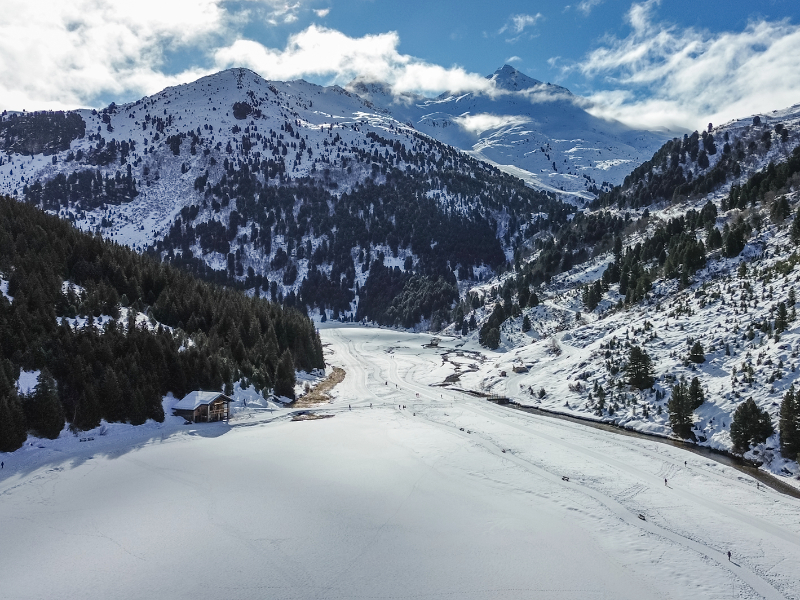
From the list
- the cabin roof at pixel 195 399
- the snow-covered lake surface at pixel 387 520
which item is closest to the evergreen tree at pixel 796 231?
the snow-covered lake surface at pixel 387 520

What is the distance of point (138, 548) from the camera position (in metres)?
24.9

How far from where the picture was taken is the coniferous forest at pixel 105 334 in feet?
149

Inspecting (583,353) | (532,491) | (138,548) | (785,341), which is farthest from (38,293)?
(785,341)

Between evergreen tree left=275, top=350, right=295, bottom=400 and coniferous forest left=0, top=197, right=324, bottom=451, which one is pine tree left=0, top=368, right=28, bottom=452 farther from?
evergreen tree left=275, top=350, right=295, bottom=400

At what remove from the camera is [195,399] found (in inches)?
2039

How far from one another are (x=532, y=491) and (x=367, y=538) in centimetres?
1389

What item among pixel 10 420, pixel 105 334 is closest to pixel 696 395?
pixel 10 420

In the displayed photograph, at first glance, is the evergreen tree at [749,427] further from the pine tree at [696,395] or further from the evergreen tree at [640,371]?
the evergreen tree at [640,371]

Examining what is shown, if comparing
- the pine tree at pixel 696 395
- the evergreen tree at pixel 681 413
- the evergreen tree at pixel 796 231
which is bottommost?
the evergreen tree at pixel 681 413

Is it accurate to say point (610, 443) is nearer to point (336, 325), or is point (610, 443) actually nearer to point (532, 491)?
point (532, 491)

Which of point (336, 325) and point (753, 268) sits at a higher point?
point (753, 268)

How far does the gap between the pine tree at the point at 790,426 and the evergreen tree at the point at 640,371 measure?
51.5 ft

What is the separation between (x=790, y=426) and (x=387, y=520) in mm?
32268

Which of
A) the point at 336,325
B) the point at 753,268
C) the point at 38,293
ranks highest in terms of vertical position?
the point at 753,268
